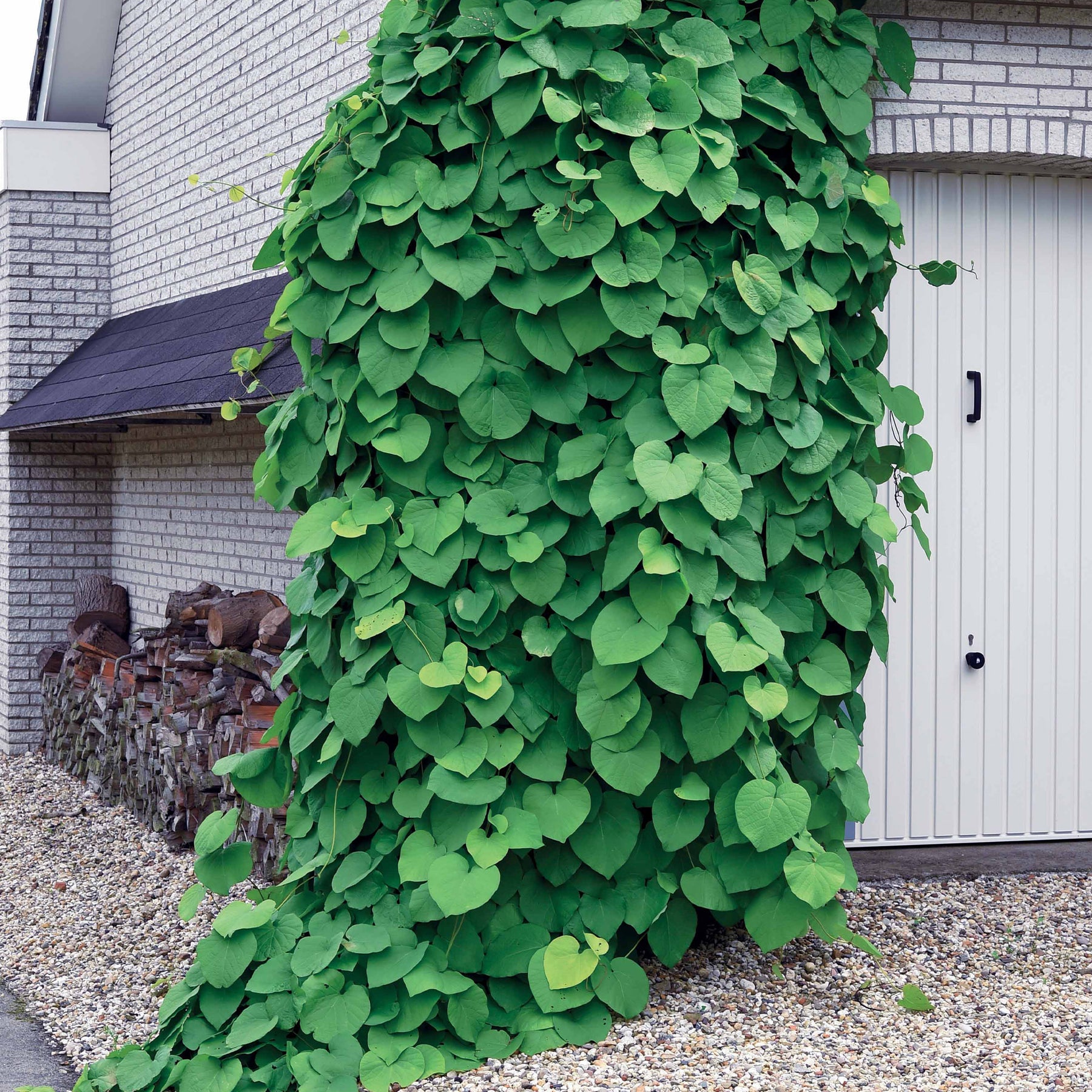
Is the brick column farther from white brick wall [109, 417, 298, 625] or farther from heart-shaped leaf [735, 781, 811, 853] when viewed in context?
heart-shaped leaf [735, 781, 811, 853]

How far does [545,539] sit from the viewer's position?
288cm

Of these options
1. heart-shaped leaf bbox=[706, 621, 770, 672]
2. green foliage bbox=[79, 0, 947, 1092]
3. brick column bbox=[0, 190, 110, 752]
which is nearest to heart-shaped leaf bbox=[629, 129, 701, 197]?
green foliage bbox=[79, 0, 947, 1092]

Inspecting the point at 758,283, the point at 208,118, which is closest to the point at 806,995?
the point at 758,283

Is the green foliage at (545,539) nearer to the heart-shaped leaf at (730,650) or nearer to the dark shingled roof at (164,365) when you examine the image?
the heart-shaped leaf at (730,650)

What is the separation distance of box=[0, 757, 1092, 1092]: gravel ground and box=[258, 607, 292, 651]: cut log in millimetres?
982

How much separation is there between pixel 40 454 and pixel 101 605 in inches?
42.2

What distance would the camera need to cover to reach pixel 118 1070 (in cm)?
265

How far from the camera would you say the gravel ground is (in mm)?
2607

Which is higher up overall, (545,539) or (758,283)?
(758,283)

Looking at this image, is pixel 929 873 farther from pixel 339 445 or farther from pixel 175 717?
pixel 175 717

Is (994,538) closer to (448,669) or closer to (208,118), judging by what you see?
(448,669)

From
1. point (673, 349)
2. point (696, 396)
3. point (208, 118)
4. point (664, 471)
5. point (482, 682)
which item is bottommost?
point (482, 682)

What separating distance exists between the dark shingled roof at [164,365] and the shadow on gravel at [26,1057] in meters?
2.13

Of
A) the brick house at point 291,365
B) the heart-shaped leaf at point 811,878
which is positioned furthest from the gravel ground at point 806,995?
the brick house at point 291,365
